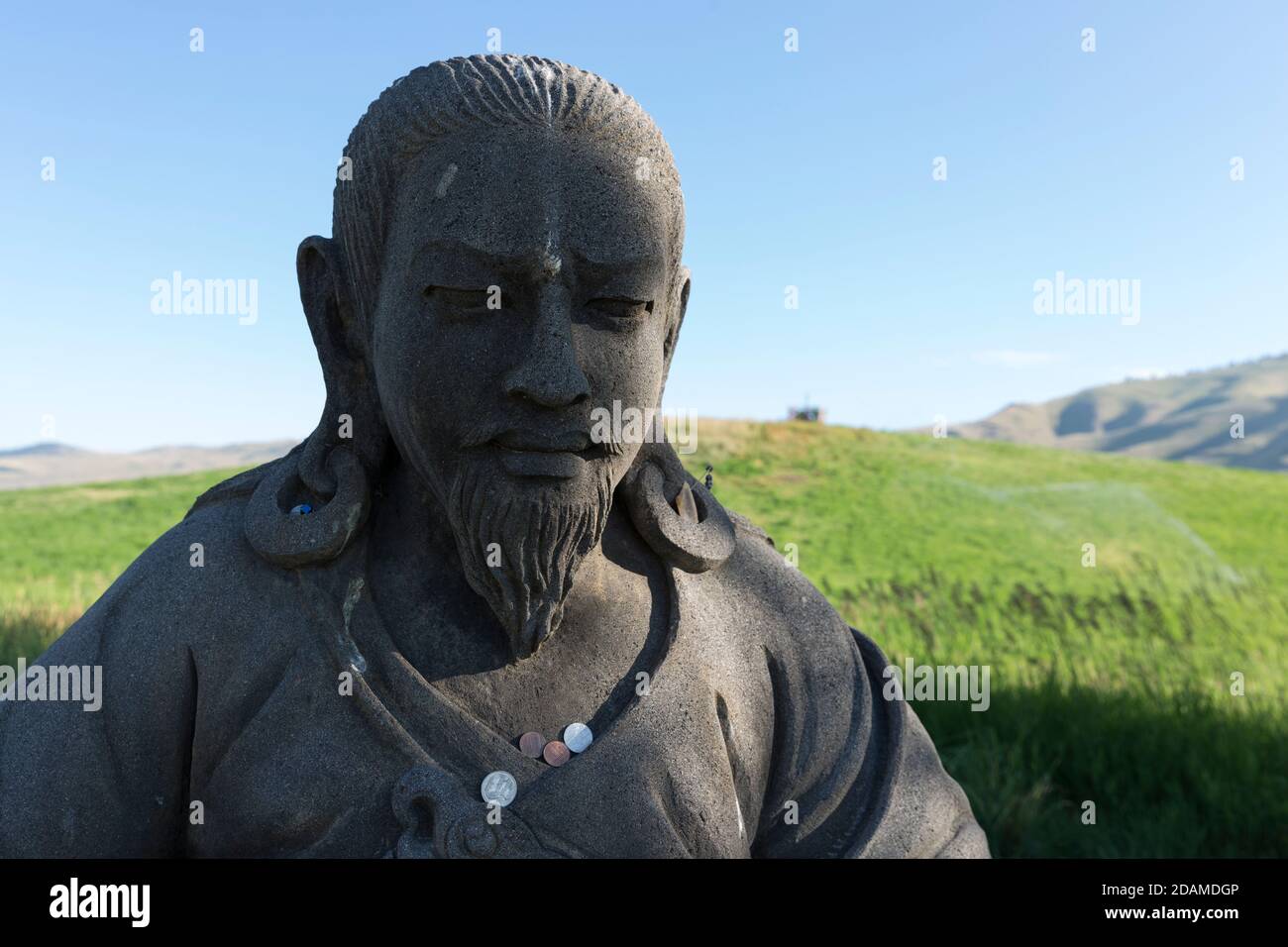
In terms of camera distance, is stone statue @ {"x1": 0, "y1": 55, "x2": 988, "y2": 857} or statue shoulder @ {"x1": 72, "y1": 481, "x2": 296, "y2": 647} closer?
stone statue @ {"x1": 0, "y1": 55, "x2": 988, "y2": 857}

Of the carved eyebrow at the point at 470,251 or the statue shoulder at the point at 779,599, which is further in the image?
the statue shoulder at the point at 779,599

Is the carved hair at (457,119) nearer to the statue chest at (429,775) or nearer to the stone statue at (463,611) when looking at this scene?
the stone statue at (463,611)

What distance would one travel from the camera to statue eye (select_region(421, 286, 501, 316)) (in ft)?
6.98

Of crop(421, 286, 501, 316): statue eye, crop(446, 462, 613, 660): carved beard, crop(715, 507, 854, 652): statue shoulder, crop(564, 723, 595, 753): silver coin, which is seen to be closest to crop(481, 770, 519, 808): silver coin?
crop(564, 723, 595, 753): silver coin

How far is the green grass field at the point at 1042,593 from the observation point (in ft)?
19.6

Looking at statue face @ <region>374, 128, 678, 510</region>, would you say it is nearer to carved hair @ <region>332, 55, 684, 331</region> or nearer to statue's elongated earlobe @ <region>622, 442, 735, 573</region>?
carved hair @ <region>332, 55, 684, 331</region>

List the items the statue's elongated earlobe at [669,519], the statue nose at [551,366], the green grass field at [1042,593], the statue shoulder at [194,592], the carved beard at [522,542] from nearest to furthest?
the statue nose at [551,366]
the carved beard at [522,542]
the statue shoulder at [194,592]
the statue's elongated earlobe at [669,519]
the green grass field at [1042,593]

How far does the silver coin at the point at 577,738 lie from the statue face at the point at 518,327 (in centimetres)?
30

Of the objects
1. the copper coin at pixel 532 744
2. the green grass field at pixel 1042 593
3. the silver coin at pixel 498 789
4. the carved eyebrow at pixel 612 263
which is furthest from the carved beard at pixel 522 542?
the green grass field at pixel 1042 593

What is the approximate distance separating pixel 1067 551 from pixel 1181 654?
1986 mm

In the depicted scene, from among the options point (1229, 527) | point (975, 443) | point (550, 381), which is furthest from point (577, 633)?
point (975, 443)

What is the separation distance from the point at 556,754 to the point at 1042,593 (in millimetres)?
7872
